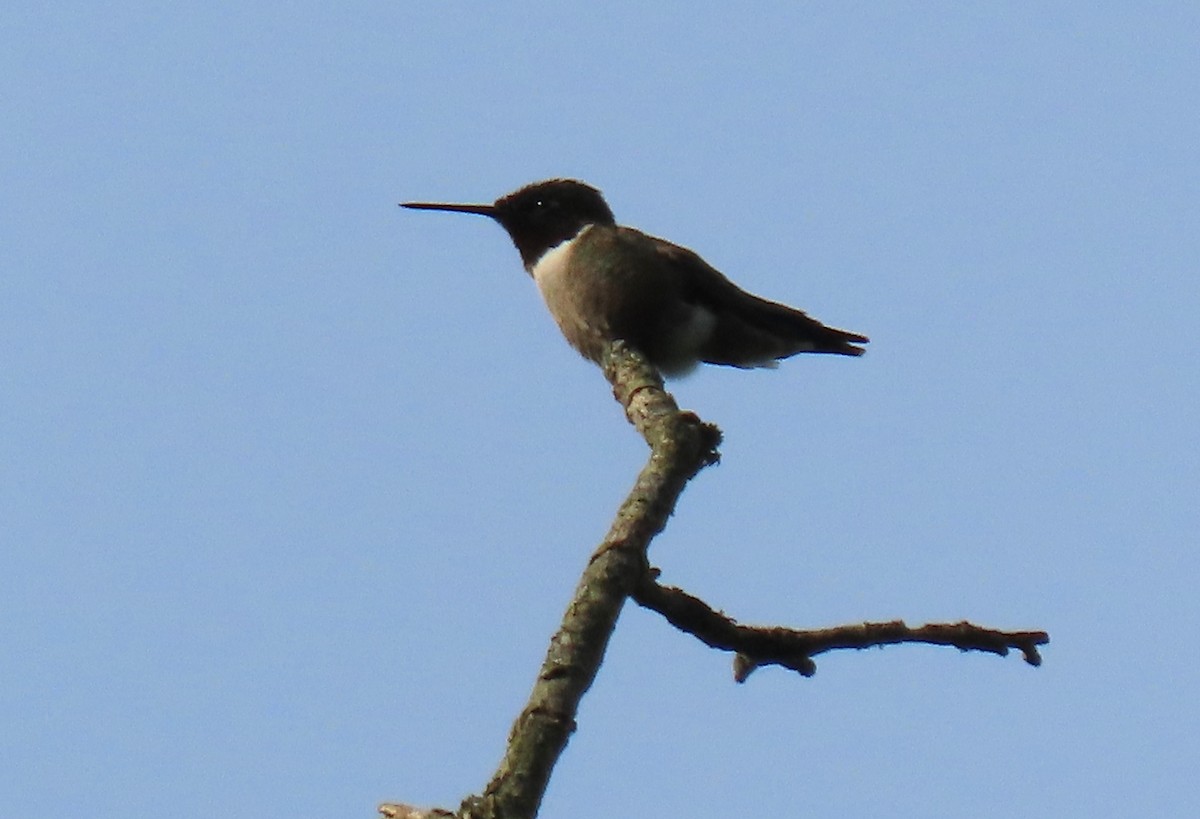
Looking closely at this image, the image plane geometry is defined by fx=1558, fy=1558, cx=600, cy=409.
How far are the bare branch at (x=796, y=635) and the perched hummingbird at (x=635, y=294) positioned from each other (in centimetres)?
231

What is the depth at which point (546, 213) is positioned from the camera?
6.84m

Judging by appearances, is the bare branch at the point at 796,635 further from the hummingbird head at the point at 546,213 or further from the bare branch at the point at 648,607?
the hummingbird head at the point at 546,213

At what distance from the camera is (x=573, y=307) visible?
235 inches

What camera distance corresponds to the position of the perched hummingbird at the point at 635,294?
19.3 ft

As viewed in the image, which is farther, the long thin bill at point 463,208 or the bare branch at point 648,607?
the long thin bill at point 463,208

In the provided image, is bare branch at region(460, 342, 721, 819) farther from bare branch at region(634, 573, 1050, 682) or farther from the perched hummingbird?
the perched hummingbird

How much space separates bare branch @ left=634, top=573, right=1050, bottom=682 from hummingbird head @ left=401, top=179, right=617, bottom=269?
3.28 meters

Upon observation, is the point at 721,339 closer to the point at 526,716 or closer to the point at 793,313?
the point at 793,313

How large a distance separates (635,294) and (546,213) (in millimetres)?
1146

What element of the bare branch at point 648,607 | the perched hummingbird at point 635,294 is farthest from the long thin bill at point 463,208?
the bare branch at point 648,607

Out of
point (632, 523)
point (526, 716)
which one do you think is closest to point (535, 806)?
point (526, 716)

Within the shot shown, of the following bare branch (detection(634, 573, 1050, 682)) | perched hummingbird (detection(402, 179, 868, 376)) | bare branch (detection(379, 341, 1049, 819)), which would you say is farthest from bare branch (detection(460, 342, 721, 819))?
perched hummingbird (detection(402, 179, 868, 376))

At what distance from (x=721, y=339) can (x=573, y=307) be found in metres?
0.76

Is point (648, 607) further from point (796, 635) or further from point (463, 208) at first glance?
point (463, 208)
